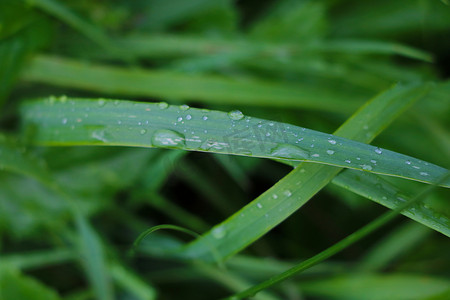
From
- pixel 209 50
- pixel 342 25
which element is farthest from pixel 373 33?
pixel 209 50

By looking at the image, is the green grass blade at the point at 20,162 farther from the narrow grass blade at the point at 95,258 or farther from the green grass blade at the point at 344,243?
the green grass blade at the point at 344,243

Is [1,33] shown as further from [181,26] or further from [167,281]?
[167,281]

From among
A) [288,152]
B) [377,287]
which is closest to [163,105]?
[288,152]

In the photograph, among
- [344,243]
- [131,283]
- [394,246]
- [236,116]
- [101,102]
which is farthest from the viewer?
[394,246]

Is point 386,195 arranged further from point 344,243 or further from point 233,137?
point 233,137

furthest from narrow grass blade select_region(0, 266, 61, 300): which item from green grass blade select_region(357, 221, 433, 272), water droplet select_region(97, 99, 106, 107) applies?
green grass blade select_region(357, 221, 433, 272)

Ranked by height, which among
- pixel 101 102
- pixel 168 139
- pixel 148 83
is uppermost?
pixel 148 83

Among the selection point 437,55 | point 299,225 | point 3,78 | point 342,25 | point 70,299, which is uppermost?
point 342,25

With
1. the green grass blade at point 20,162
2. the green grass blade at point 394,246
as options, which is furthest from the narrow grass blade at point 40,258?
the green grass blade at point 394,246
